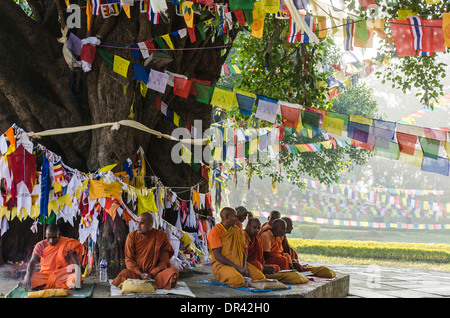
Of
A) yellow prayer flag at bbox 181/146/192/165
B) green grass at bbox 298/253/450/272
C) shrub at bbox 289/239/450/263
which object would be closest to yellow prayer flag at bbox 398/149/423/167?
yellow prayer flag at bbox 181/146/192/165

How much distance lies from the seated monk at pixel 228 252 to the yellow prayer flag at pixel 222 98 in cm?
212

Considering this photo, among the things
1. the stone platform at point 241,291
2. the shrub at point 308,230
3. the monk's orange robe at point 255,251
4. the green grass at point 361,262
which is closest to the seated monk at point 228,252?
the stone platform at point 241,291

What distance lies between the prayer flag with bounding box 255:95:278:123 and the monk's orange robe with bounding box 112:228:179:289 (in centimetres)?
278

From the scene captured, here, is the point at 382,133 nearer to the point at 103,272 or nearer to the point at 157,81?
the point at 157,81

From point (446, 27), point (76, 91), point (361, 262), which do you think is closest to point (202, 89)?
point (76, 91)

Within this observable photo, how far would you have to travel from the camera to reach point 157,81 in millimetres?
8141

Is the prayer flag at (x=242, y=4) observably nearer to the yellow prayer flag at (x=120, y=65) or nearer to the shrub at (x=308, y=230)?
the yellow prayer flag at (x=120, y=65)

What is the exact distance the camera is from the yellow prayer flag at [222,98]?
27.7 feet

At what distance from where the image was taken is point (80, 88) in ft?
28.3

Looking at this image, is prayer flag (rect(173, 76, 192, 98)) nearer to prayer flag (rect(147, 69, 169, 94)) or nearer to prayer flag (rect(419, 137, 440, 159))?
prayer flag (rect(147, 69, 169, 94))

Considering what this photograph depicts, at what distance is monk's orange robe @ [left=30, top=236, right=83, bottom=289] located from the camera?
622 centimetres

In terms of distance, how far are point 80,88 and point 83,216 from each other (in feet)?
7.64

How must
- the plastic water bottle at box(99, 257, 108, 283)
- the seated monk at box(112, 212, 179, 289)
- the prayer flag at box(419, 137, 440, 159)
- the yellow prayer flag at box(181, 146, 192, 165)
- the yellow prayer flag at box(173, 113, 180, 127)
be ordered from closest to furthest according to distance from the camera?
the seated monk at box(112, 212, 179, 289) < the plastic water bottle at box(99, 257, 108, 283) < the prayer flag at box(419, 137, 440, 159) < the yellow prayer flag at box(173, 113, 180, 127) < the yellow prayer flag at box(181, 146, 192, 165)

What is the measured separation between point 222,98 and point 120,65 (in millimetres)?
1764
